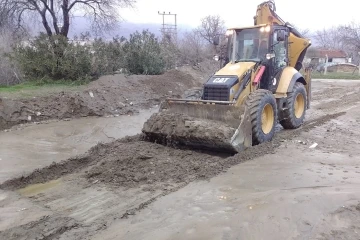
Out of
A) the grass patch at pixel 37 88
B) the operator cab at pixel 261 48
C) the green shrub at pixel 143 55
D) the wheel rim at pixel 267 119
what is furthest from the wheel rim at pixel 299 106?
the green shrub at pixel 143 55

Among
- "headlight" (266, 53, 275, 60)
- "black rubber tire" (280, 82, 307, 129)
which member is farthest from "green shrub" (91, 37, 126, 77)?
"headlight" (266, 53, 275, 60)

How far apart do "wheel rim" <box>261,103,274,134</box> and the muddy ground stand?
22.3 ft

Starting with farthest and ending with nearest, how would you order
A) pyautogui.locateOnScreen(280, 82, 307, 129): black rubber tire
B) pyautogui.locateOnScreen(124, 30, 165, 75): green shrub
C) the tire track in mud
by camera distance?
1. pyautogui.locateOnScreen(124, 30, 165, 75): green shrub
2. pyautogui.locateOnScreen(280, 82, 307, 129): black rubber tire
3. the tire track in mud

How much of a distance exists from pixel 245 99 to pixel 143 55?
38.8ft

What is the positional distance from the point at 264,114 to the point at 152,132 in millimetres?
2645

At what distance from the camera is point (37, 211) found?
19.7 feet

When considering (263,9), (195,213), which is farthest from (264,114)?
(195,213)

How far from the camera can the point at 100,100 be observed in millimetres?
14945

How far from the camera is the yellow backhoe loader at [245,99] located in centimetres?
834

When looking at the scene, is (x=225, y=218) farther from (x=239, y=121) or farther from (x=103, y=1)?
(x=103, y=1)

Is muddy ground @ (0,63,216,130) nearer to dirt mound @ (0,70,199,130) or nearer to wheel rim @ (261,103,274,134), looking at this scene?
dirt mound @ (0,70,199,130)

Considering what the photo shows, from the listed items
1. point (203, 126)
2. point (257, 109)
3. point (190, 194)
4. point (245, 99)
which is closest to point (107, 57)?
point (245, 99)

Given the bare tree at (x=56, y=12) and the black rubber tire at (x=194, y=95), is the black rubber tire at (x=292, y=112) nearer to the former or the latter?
the black rubber tire at (x=194, y=95)

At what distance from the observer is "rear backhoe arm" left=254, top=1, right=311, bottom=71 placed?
434 inches
